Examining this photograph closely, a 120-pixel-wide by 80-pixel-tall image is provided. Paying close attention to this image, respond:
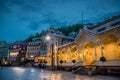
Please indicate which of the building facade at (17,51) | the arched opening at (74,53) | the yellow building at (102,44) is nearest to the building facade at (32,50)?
the building facade at (17,51)

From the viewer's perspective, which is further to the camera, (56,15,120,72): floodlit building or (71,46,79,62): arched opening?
(71,46,79,62): arched opening

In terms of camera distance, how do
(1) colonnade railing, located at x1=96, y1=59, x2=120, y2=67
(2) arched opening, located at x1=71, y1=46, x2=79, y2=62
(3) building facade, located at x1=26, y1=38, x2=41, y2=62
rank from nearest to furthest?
(1) colonnade railing, located at x1=96, y1=59, x2=120, y2=67 < (2) arched opening, located at x1=71, y1=46, x2=79, y2=62 < (3) building facade, located at x1=26, y1=38, x2=41, y2=62

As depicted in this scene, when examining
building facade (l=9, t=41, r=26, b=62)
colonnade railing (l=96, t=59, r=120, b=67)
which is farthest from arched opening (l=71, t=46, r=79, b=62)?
building facade (l=9, t=41, r=26, b=62)

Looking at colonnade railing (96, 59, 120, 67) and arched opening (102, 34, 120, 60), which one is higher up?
arched opening (102, 34, 120, 60)

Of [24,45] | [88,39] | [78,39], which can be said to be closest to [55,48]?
[78,39]

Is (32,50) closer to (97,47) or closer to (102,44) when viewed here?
(97,47)

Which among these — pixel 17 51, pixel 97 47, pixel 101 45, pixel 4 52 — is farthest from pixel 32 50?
pixel 101 45

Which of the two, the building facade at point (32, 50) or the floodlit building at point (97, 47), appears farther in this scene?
the building facade at point (32, 50)

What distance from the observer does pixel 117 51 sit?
25.3 metres

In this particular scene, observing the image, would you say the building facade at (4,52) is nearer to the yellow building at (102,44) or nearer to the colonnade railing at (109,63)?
the yellow building at (102,44)

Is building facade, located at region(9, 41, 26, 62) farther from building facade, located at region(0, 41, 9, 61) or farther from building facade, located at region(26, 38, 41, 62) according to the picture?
building facade, located at region(26, 38, 41, 62)

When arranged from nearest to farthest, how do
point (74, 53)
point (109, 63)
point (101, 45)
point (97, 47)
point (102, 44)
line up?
point (109, 63) → point (101, 45) → point (102, 44) → point (97, 47) → point (74, 53)

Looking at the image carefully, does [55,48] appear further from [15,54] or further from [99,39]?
[15,54]

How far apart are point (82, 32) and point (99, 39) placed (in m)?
5.16
